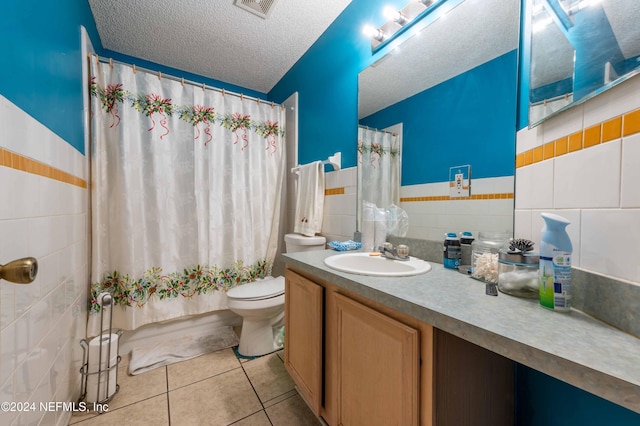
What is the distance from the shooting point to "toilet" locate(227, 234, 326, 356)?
5.08 ft

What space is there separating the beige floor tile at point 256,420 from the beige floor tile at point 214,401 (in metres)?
0.02

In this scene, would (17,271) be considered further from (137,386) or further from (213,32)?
(213,32)

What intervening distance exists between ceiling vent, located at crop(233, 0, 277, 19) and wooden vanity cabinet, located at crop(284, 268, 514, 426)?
1.71 m

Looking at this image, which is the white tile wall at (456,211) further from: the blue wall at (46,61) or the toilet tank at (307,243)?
the blue wall at (46,61)

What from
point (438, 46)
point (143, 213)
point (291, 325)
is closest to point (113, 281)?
point (143, 213)

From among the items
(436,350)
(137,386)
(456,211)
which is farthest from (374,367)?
(137,386)

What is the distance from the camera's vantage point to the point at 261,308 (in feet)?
5.05

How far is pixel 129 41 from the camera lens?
6.06 ft

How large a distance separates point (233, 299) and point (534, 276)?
151cm

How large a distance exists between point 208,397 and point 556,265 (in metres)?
1.61

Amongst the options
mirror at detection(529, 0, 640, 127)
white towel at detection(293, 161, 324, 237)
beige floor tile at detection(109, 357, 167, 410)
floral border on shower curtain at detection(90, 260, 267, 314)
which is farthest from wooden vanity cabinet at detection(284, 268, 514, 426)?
floral border on shower curtain at detection(90, 260, 267, 314)

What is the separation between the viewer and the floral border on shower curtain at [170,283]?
5.26ft

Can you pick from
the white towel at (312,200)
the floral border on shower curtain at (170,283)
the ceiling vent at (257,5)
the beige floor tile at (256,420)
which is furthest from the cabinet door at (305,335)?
the ceiling vent at (257,5)

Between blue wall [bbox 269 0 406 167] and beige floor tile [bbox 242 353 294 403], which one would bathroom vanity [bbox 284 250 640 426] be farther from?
blue wall [bbox 269 0 406 167]
